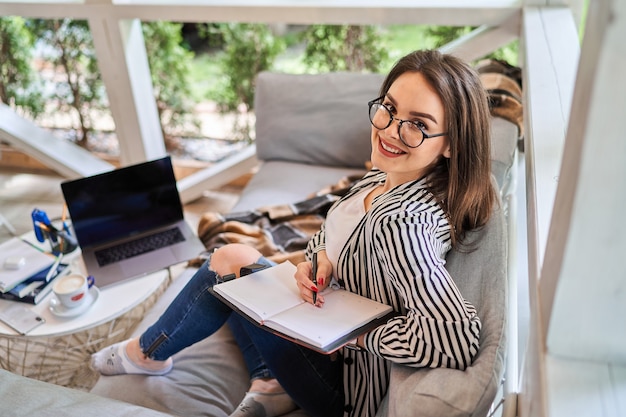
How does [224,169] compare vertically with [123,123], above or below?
below

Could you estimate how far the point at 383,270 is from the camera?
1234mm

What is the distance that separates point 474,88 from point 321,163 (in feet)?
4.52

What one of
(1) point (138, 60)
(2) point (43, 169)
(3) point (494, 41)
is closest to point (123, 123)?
(1) point (138, 60)

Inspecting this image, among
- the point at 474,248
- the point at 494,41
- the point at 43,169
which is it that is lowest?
the point at 43,169

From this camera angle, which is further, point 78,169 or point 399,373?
point 78,169

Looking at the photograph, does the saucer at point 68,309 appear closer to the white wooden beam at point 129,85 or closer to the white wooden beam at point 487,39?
the white wooden beam at point 129,85

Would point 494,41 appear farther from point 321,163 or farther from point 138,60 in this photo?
point 138,60

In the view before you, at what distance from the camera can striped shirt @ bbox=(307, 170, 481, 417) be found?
1059 mm

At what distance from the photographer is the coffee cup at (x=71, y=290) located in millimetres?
1681

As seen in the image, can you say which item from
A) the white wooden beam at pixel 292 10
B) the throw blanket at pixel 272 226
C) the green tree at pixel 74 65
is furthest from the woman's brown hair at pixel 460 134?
the green tree at pixel 74 65

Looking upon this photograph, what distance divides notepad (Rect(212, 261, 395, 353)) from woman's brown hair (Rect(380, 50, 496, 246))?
25cm

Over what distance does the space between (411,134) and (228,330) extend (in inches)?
34.3

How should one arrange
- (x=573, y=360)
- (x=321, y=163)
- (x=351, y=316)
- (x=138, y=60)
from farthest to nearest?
(x=138, y=60), (x=321, y=163), (x=351, y=316), (x=573, y=360)

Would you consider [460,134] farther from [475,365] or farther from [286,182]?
[286,182]
